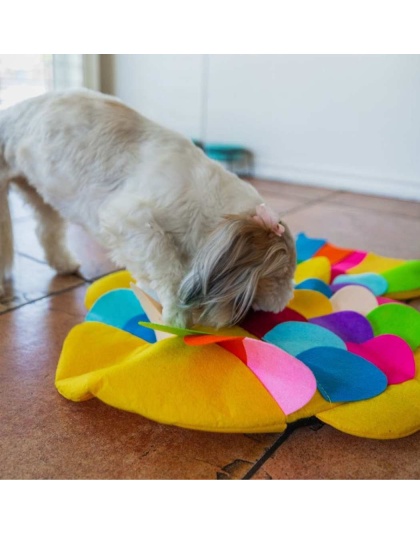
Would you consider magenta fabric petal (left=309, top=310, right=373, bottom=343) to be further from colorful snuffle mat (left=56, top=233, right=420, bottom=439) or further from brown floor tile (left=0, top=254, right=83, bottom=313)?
brown floor tile (left=0, top=254, right=83, bottom=313)

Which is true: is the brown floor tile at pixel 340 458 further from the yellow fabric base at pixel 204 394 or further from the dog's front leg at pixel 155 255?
the dog's front leg at pixel 155 255

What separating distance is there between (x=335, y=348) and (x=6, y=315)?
1235mm

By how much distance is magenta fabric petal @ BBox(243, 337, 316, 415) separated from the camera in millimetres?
1443

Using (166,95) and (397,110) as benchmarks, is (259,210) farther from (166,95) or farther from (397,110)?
(166,95)

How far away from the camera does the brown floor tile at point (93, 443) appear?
4.17ft

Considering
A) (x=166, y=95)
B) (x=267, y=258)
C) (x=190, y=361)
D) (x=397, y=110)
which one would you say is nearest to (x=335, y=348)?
(x=267, y=258)

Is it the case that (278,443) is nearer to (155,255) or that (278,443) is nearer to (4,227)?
(155,255)

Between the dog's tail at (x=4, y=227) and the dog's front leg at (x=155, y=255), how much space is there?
0.64m

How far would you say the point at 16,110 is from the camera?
2119 mm

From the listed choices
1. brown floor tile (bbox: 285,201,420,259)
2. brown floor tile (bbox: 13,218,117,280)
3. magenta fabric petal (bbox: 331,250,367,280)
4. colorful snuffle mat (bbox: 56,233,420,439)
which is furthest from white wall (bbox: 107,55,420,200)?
Result: colorful snuffle mat (bbox: 56,233,420,439)

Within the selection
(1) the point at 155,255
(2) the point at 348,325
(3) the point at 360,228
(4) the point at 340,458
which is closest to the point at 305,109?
(3) the point at 360,228

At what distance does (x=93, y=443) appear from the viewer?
1.36 metres

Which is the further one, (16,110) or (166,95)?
(166,95)
